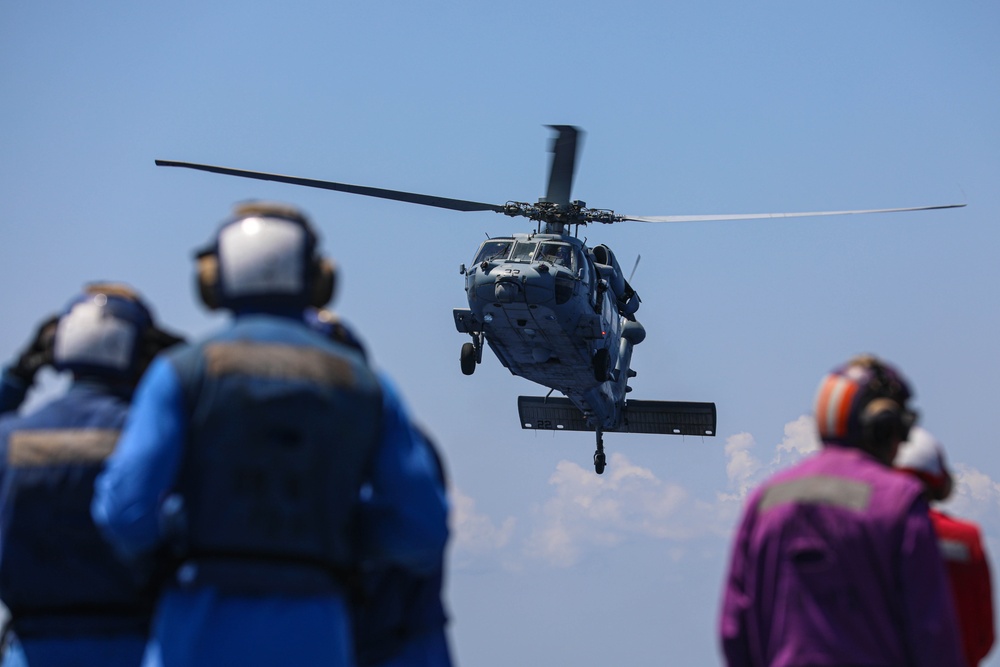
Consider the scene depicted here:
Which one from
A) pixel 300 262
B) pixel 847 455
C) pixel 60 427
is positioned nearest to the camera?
pixel 300 262

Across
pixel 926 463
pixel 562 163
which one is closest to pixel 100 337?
pixel 926 463

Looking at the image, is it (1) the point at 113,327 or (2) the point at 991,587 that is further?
(2) the point at 991,587

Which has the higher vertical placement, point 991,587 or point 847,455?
point 847,455

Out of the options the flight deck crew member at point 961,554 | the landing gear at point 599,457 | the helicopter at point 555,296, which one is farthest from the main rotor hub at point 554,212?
the flight deck crew member at point 961,554

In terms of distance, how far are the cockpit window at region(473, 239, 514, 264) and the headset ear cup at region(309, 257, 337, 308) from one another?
1966 cm

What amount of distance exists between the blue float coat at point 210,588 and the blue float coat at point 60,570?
490mm

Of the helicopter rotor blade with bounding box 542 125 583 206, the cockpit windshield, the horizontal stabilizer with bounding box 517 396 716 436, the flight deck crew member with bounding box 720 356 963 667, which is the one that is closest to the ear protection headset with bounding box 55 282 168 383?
the flight deck crew member with bounding box 720 356 963 667

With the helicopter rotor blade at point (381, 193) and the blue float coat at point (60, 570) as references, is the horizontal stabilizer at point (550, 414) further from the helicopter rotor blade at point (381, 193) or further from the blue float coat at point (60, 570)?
the blue float coat at point (60, 570)

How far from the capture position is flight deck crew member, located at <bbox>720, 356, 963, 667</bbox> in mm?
4602

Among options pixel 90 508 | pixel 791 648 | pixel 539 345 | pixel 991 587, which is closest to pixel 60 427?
pixel 90 508

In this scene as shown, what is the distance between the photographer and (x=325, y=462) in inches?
159

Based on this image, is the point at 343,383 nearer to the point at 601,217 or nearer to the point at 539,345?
the point at 539,345

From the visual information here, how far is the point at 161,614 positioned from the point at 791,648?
6.91 ft

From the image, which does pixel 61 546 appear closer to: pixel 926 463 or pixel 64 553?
pixel 64 553
